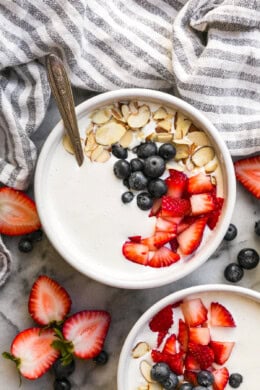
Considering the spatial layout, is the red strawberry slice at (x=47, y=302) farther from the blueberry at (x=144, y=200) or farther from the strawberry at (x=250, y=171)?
the strawberry at (x=250, y=171)

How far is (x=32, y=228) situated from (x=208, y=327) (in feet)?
1.21

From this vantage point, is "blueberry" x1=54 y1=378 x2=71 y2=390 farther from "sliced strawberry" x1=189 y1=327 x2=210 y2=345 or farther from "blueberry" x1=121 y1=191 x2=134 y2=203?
"blueberry" x1=121 y1=191 x2=134 y2=203

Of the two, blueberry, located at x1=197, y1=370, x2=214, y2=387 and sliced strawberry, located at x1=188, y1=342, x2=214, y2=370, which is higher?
sliced strawberry, located at x1=188, y1=342, x2=214, y2=370

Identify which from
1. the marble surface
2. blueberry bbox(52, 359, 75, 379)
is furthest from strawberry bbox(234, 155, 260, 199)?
blueberry bbox(52, 359, 75, 379)

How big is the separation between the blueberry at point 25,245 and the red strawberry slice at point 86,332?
0.15 metres

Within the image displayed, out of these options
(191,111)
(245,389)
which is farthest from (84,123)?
(245,389)

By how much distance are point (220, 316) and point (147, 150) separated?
0.32 m

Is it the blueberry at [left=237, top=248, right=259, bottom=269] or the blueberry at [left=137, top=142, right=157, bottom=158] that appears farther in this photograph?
the blueberry at [left=237, top=248, right=259, bottom=269]

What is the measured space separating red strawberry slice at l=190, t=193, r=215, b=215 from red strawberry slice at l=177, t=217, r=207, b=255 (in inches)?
0.7

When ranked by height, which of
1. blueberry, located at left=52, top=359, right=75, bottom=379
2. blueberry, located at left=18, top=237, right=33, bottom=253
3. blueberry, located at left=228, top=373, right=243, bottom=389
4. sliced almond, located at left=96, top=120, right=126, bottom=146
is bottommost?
blueberry, located at left=52, top=359, right=75, bottom=379

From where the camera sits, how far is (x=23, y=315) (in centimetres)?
138

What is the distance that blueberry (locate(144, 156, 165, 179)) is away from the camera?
A: 1.20 metres

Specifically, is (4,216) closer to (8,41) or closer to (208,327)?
(8,41)

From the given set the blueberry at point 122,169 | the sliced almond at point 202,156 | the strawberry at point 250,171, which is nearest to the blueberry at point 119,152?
the blueberry at point 122,169
